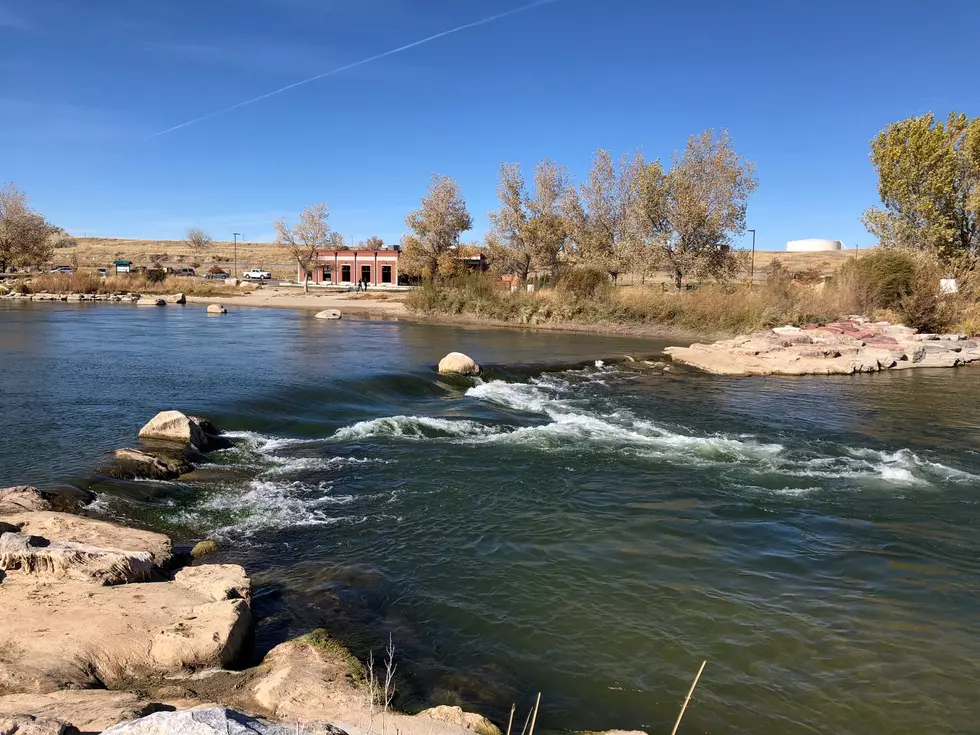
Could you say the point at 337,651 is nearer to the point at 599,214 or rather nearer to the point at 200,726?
the point at 200,726

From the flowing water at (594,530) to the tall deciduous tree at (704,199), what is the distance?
867 inches

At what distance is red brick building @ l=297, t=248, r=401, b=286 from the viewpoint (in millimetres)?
66875

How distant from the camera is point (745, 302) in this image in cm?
3059

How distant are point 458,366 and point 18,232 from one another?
63.3 m

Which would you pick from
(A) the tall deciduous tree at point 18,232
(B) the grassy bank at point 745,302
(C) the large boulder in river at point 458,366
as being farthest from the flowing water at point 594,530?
(A) the tall deciduous tree at point 18,232

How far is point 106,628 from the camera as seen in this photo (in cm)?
443

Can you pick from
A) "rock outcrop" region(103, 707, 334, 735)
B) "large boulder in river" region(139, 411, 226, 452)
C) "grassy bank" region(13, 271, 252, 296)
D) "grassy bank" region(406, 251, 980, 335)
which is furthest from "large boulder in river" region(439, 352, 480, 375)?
"grassy bank" region(13, 271, 252, 296)

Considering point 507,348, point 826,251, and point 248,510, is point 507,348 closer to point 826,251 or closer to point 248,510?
point 248,510

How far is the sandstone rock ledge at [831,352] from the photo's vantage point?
20.7 m

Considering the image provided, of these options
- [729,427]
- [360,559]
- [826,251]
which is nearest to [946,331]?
[729,427]

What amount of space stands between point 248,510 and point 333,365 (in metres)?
11.8

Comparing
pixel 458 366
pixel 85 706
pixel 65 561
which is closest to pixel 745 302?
pixel 458 366

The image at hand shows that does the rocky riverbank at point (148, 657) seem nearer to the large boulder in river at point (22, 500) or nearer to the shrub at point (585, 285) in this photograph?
the large boulder in river at point (22, 500)

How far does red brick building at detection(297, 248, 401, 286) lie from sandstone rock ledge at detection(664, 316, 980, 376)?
47.0 metres
